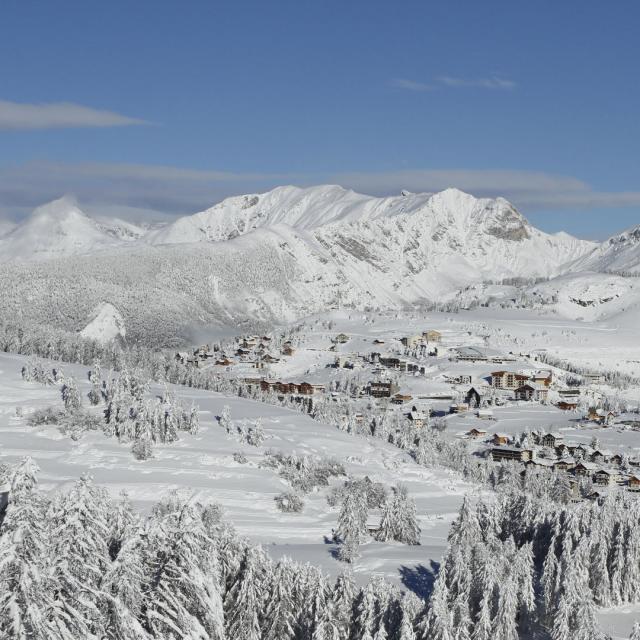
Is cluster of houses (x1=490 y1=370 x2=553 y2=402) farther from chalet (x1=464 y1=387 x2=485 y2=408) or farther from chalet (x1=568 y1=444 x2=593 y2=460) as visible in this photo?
chalet (x1=568 y1=444 x2=593 y2=460)

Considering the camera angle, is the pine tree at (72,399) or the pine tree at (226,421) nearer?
the pine tree at (72,399)

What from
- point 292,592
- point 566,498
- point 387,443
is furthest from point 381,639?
point 387,443

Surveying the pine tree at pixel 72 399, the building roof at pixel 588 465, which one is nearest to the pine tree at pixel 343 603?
the pine tree at pixel 72 399

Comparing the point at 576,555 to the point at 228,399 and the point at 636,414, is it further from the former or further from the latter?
the point at 636,414

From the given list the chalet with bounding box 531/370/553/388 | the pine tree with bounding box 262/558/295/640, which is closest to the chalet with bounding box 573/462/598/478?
the chalet with bounding box 531/370/553/388

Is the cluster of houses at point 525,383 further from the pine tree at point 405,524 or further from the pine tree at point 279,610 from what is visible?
the pine tree at point 279,610

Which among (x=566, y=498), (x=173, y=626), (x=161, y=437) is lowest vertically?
(x=566, y=498)
